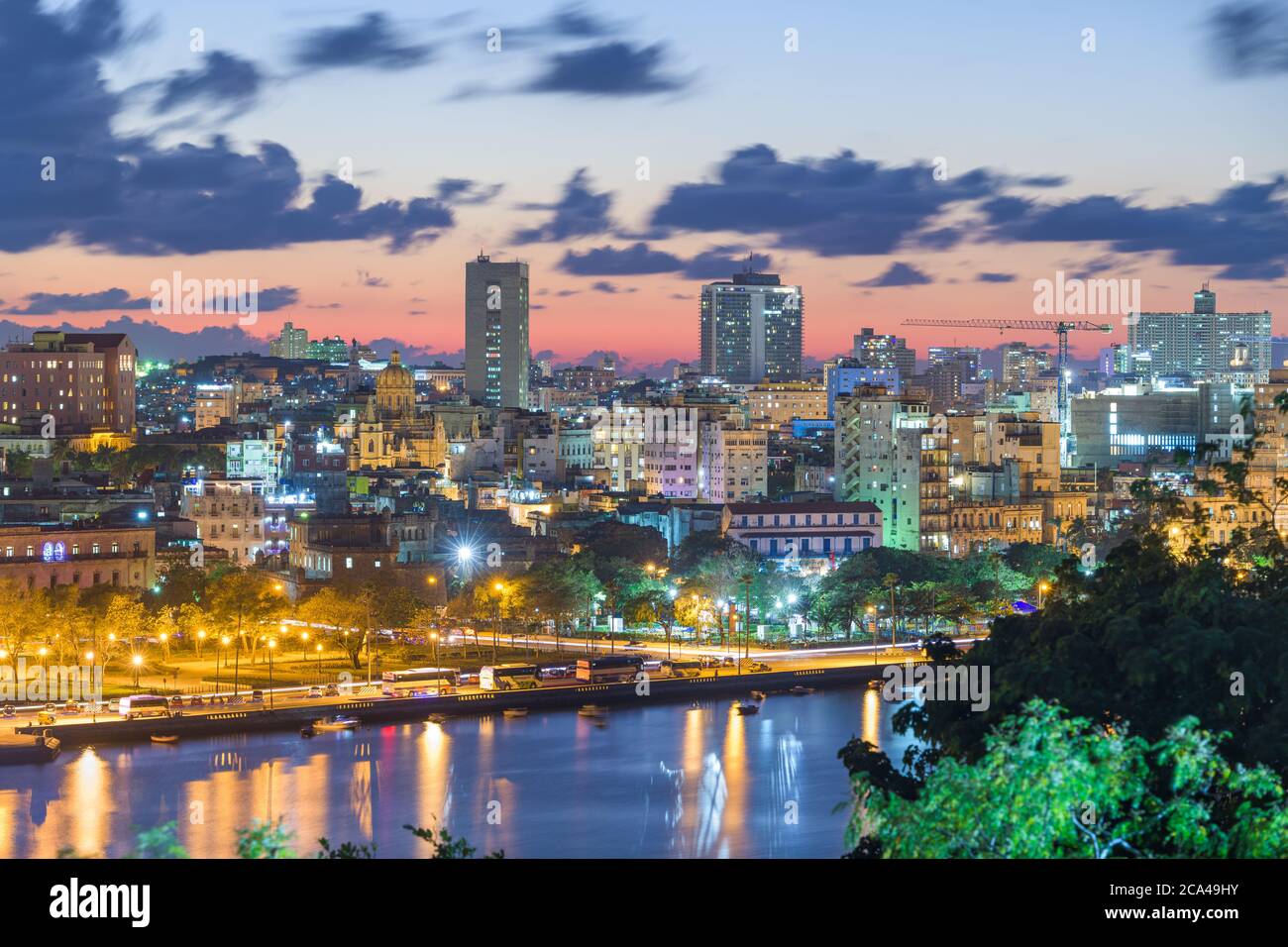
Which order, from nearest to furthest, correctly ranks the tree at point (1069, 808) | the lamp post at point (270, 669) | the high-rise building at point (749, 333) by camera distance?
the tree at point (1069, 808)
the lamp post at point (270, 669)
the high-rise building at point (749, 333)

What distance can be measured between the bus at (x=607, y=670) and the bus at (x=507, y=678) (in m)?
0.76

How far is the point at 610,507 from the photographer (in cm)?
5131

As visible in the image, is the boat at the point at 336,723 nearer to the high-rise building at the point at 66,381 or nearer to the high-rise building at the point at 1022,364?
the high-rise building at the point at 66,381

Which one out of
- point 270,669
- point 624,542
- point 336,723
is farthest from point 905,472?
point 336,723

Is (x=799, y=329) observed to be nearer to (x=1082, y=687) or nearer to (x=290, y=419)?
(x=290, y=419)

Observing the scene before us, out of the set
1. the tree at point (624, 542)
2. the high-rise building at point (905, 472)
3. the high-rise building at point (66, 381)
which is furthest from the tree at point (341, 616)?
the high-rise building at point (66, 381)

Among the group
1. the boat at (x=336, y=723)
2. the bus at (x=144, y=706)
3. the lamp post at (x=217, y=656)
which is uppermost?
the lamp post at (x=217, y=656)

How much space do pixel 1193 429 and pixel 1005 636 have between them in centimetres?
6713

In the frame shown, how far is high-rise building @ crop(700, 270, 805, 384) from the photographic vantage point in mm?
120000

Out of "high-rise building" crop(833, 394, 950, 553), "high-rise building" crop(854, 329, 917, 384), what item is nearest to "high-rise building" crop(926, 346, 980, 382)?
"high-rise building" crop(854, 329, 917, 384)

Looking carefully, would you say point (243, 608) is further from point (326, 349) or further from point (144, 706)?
point (326, 349)

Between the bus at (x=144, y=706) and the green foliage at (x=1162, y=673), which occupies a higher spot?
the green foliage at (x=1162, y=673)

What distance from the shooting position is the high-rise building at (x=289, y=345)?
12706 cm

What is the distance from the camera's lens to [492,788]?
891 inches
